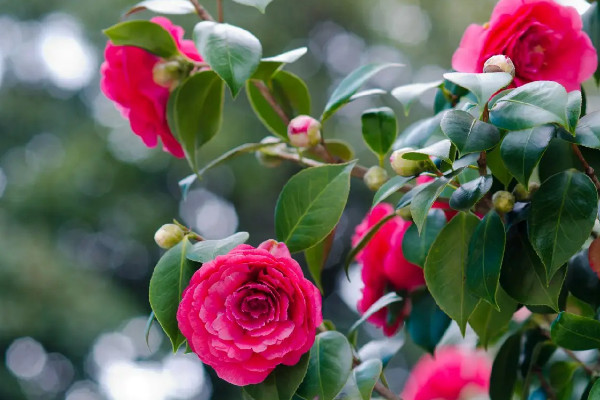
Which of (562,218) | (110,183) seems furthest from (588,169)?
(110,183)

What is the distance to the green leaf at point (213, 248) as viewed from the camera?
0.46m

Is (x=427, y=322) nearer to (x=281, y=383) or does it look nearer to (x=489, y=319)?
(x=489, y=319)

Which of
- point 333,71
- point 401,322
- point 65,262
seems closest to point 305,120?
point 401,322

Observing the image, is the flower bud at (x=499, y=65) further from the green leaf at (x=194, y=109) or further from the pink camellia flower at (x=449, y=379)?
the pink camellia flower at (x=449, y=379)

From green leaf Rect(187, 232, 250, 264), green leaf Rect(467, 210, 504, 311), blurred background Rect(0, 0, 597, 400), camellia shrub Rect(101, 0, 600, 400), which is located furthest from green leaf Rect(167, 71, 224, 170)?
blurred background Rect(0, 0, 597, 400)

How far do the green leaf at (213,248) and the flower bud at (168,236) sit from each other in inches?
1.0

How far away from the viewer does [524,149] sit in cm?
42

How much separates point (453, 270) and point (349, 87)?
179 mm

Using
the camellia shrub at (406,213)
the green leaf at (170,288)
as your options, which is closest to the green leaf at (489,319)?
the camellia shrub at (406,213)

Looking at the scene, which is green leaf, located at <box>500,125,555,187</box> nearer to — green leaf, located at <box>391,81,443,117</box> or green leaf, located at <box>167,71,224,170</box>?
green leaf, located at <box>391,81,443,117</box>

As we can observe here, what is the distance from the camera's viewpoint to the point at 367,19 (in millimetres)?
4320

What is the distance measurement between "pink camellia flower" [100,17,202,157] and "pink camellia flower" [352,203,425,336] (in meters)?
0.17

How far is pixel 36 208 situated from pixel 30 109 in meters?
0.68

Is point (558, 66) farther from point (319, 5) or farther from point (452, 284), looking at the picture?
point (319, 5)
